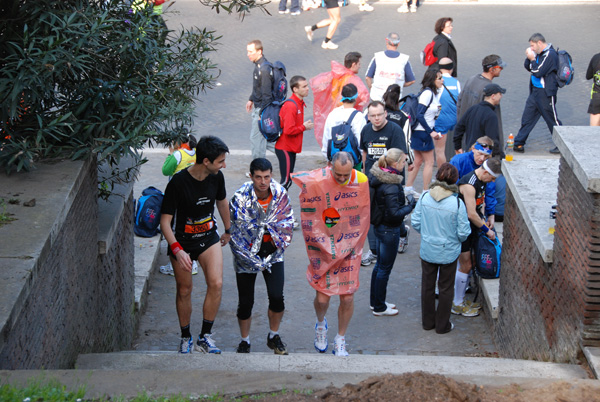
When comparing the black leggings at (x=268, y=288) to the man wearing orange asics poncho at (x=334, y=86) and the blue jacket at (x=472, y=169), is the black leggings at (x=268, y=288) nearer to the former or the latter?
the blue jacket at (x=472, y=169)

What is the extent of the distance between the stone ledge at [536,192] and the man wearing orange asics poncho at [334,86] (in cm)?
434

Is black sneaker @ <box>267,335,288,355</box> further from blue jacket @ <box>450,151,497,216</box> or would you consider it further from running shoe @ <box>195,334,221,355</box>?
blue jacket @ <box>450,151,497,216</box>

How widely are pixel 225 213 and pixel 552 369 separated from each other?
286cm

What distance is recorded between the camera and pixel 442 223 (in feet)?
22.4

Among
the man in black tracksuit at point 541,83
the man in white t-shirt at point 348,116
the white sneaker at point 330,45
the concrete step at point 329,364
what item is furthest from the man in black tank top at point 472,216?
the white sneaker at point 330,45

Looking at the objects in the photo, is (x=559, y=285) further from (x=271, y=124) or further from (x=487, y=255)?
(x=271, y=124)

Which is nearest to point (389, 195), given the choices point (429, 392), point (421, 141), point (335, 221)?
point (335, 221)

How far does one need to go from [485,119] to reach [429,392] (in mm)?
6073

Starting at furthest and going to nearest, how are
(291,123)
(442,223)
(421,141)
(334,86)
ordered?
(334,86) < (421,141) < (291,123) < (442,223)

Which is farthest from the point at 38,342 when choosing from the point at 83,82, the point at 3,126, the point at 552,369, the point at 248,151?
the point at 248,151

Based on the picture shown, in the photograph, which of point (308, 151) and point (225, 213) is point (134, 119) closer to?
point (225, 213)

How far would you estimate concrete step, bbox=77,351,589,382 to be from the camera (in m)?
4.83

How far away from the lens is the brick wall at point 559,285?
479 cm

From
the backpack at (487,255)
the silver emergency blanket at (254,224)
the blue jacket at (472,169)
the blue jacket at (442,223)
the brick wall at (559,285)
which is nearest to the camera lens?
the brick wall at (559,285)
